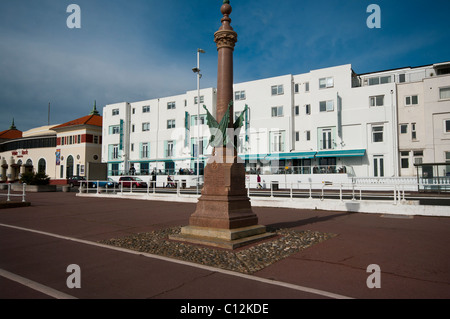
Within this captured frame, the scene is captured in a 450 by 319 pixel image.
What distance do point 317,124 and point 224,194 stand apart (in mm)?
29196

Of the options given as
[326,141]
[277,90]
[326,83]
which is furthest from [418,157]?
[277,90]

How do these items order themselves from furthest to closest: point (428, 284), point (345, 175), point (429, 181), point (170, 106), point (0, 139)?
point (0, 139)
point (170, 106)
point (345, 175)
point (429, 181)
point (428, 284)

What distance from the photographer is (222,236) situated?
7.68 m

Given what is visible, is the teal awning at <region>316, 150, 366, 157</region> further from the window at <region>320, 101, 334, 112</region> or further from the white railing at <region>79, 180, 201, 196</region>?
the white railing at <region>79, 180, 201, 196</region>

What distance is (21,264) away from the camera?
5.97 metres

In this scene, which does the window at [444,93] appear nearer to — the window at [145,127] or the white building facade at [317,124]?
the white building facade at [317,124]

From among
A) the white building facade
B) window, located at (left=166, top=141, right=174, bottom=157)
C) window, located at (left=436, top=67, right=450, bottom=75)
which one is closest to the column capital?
the white building facade

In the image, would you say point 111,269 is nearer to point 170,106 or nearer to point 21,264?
point 21,264

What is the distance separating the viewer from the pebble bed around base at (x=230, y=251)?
19.9ft

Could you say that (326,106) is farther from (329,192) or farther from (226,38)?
(226,38)

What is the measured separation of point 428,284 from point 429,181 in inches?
945

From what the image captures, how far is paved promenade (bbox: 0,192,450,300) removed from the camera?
14.8 feet

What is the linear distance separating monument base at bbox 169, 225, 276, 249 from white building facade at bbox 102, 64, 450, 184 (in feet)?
83.5
